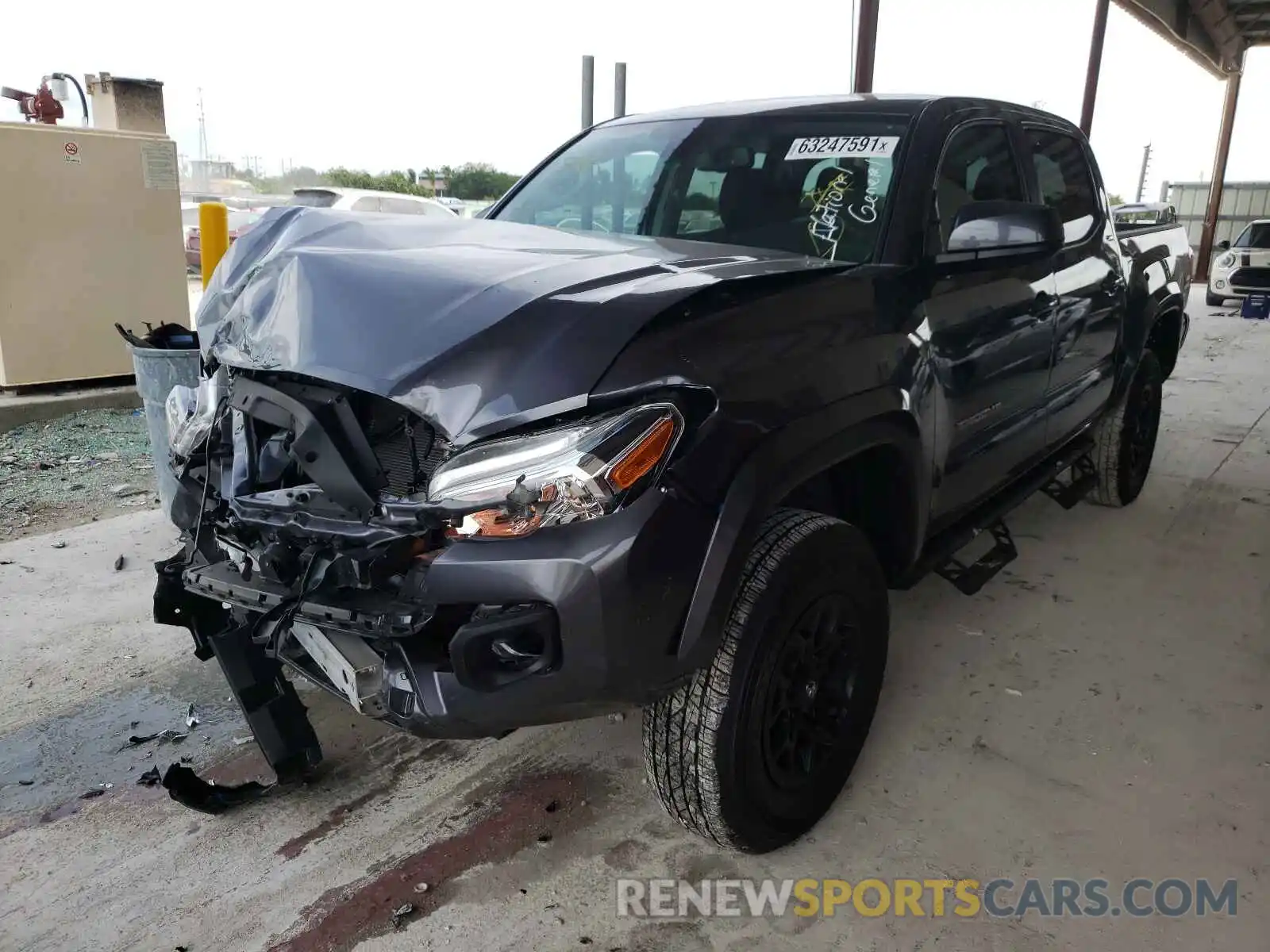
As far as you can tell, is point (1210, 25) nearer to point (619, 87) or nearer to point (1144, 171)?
point (619, 87)

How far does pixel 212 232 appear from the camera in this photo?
446cm

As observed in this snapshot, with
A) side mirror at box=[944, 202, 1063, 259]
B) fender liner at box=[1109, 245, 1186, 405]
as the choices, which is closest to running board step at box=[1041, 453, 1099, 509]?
fender liner at box=[1109, 245, 1186, 405]

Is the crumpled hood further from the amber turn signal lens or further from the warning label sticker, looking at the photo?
the warning label sticker

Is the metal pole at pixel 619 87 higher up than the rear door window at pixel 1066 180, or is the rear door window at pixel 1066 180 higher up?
the metal pole at pixel 619 87

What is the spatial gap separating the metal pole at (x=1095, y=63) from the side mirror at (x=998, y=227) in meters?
11.8

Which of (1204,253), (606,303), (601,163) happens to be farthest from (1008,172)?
(1204,253)

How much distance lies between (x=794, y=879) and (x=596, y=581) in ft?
3.41

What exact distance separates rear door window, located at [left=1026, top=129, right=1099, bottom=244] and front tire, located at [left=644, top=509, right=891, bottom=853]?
1903 mm

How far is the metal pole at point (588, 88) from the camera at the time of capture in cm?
530

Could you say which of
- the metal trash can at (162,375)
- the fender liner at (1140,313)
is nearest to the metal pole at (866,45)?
the fender liner at (1140,313)

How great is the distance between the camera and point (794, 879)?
2162mm

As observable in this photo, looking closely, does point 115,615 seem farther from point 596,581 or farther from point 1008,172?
point 1008,172

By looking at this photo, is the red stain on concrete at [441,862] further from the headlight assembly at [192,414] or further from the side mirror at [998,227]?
the side mirror at [998,227]

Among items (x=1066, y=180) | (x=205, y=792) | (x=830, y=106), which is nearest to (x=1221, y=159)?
(x=1066, y=180)
